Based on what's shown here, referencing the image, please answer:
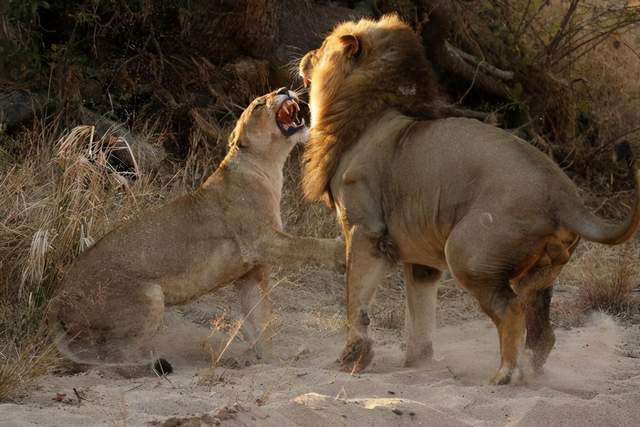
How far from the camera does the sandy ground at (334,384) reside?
4695mm

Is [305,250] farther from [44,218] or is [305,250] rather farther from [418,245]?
[44,218]

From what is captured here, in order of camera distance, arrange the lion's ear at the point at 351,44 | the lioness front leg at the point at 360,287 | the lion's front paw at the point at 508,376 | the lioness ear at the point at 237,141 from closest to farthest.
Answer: the lion's front paw at the point at 508,376 < the lioness front leg at the point at 360,287 < the lion's ear at the point at 351,44 < the lioness ear at the point at 237,141

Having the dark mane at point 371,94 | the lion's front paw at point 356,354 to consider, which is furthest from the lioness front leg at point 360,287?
the dark mane at point 371,94

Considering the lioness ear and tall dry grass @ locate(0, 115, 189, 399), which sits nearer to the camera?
tall dry grass @ locate(0, 115, 189, 399)

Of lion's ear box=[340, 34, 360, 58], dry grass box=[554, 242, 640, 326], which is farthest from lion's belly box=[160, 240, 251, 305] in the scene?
dry grass box=[554, 242, 640, 326]

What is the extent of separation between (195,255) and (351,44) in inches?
60.9

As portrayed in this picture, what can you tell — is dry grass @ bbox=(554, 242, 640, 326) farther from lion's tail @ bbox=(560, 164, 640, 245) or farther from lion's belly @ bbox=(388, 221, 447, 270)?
lion's tail @ bbox=(560, 164, 640, 245)

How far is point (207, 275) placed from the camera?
6625mm

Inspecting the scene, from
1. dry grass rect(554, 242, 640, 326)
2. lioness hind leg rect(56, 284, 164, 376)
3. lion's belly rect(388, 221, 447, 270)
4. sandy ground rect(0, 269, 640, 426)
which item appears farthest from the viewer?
dry grass rect(554, 242, 640, 326)

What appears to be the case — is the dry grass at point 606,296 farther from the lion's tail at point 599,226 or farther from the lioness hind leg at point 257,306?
the lion's tail at point 599,226

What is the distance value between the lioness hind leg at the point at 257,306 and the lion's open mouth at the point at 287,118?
860 millimetres

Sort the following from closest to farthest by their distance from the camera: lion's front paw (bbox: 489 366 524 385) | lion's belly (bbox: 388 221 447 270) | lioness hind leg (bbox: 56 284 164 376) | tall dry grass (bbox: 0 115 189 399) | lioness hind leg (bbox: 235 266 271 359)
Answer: lion's front paw (bbox: 489 366 524 385) → lion's belly (bbox: 388 221 447 270) → lioness hind leg (bbox: 56 284 164 376) → tall dry grass (bbox: 0 115 189 399) → lioness hind leg (bbox: 235 266 271 359)

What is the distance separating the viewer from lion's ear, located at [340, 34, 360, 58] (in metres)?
6.62

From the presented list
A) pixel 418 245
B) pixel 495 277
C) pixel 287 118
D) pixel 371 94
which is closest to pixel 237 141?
pixel 287 118
